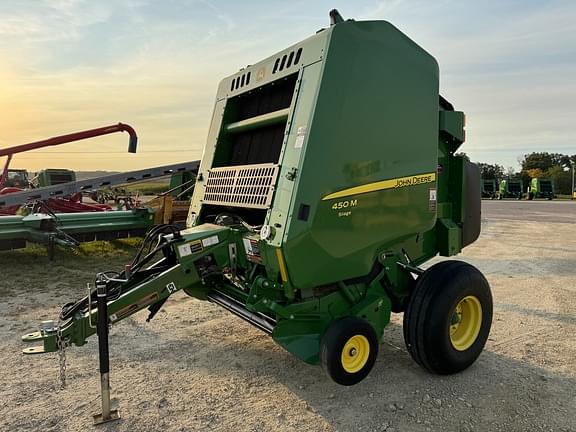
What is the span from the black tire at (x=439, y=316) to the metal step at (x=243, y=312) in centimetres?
106

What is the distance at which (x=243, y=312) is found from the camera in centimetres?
345

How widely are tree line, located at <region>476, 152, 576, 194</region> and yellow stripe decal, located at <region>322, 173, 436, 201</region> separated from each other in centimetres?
6058

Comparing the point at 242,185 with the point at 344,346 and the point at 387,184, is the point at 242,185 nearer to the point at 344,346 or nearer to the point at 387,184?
the point at 387,184

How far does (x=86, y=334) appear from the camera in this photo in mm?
2885

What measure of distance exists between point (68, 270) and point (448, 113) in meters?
6.09

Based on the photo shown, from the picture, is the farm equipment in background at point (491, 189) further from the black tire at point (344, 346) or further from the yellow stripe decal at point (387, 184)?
the black tire at point (344, 346)

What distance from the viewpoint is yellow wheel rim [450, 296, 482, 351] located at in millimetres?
3670

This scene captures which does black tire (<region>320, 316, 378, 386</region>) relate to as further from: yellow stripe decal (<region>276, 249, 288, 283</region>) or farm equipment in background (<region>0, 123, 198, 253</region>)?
farm equipment in background (<region>0, 123, 198, 253</region>)

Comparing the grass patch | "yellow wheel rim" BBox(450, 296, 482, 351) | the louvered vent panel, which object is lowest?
the grass patch

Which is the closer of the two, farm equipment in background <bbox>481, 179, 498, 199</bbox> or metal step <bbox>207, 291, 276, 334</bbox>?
metal step <bbox>207, 291, 276, 334</bbox>

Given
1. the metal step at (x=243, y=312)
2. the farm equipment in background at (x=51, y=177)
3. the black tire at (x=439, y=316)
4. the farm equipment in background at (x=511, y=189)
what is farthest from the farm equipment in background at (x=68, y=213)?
the farm equipment in background at (x=511, y=189)

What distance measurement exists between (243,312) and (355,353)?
887mm

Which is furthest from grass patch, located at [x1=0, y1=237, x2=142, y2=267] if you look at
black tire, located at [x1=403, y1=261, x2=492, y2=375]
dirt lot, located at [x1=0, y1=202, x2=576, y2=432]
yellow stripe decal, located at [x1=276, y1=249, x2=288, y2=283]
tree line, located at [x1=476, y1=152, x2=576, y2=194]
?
tree line, located at [x1=476, y1=152, x2=576, y2=194]

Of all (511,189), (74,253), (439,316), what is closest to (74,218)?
(74,253)
